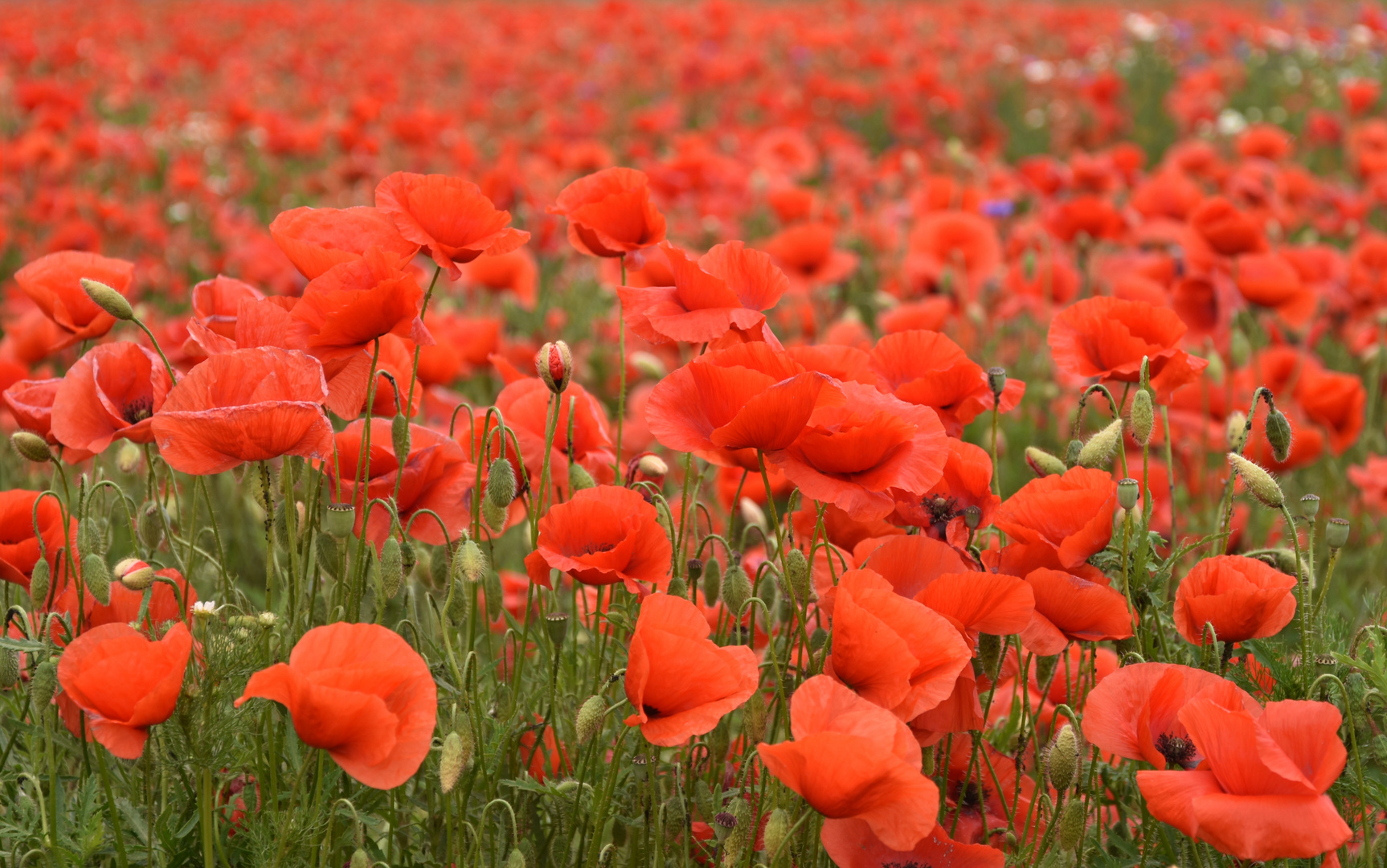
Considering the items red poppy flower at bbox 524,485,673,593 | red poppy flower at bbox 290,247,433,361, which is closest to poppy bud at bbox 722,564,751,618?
red poppy flower at bbox 524,485,673,593

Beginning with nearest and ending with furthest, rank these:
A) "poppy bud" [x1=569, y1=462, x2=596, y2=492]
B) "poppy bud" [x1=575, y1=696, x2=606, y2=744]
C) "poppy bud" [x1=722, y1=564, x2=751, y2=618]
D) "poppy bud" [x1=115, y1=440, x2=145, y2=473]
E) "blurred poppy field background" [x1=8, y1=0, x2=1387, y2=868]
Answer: "blurred poppy field background" [x1=8, y1=0, x2=1387, y2=868]
"poppy bud" [x1=575, y1=696, x2=606, y2=744]
"poppy bud" [x1=722, y1=564, x2=751, y2=618]
"poppy bud" [x1=569, y1=462, x2=596, y2=492]
"poppy bud" [x1=115, y1=440, x2=145, y2=473]

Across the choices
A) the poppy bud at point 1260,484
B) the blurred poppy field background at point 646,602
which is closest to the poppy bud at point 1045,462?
the blurred poppy field background at point 646,602

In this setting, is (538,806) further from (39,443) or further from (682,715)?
(39,443)

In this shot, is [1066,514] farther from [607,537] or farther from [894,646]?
[607,537]

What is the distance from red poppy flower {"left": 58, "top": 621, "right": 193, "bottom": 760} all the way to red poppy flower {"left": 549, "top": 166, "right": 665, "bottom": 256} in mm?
788

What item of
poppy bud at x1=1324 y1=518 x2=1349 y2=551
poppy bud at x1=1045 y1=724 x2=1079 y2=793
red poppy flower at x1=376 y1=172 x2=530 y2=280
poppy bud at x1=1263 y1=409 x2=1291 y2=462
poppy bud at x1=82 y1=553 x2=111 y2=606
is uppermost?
red poppy flower at x1=376 y1=172 x2=530 y2=280

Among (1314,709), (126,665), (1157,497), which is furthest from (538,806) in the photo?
(1157,497)

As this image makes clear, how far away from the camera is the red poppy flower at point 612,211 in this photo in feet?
5.76

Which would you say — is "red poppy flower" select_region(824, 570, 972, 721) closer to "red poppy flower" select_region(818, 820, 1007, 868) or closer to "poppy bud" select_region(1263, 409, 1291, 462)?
"red poppy flower" select_region(818, 820, 1007, 868)

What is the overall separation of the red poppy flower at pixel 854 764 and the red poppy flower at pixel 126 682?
22.5 inches

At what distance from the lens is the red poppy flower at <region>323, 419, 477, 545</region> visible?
164 cm

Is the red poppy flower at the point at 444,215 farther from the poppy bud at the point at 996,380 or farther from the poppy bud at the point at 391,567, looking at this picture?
the poppy bud at the point at 996,380

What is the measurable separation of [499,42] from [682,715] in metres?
10.6

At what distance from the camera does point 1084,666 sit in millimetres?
1845
